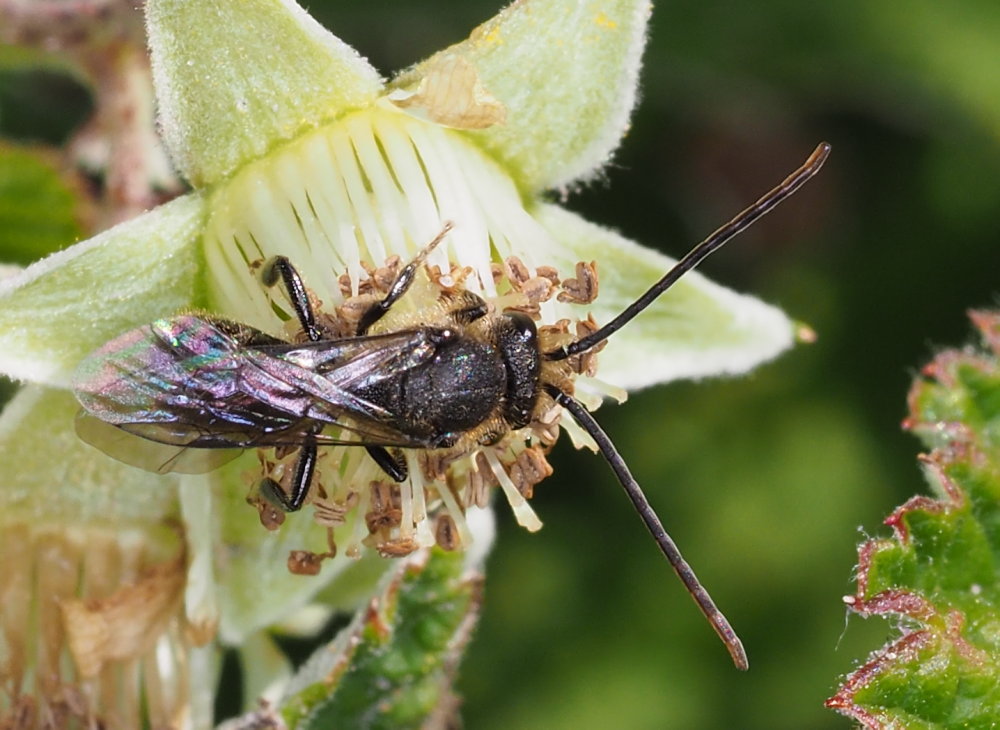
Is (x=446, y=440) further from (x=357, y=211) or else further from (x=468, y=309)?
(x=357, y=211)

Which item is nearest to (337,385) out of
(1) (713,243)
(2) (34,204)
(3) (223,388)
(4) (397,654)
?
(3) (223,388)

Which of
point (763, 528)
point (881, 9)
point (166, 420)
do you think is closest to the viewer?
point (166, 420)

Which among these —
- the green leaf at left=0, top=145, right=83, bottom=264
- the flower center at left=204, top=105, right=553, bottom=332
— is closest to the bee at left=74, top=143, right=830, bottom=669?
the flower center at left=204, top=105, right=553, bottom=332

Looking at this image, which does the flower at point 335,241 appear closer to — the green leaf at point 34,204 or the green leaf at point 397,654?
the green leaf at point 397,654

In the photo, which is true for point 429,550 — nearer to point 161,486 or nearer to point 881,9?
point 161,486

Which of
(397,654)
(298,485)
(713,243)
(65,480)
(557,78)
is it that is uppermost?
(557,78)

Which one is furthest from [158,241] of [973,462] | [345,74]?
[973,462]
